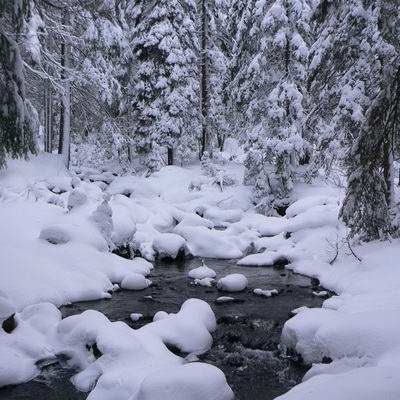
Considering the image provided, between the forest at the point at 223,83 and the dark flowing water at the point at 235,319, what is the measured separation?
8.04 feet

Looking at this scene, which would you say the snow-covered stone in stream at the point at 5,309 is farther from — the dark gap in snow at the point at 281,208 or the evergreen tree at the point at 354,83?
the dark gap in snow at the point at 281,208

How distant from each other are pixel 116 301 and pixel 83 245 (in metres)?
2.28

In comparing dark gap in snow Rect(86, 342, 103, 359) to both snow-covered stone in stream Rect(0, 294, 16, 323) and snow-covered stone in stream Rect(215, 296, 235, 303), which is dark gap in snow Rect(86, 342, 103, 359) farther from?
snow-covered stone in stream Rect(215, 296, 235, 303)

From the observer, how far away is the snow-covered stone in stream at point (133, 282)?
934cm

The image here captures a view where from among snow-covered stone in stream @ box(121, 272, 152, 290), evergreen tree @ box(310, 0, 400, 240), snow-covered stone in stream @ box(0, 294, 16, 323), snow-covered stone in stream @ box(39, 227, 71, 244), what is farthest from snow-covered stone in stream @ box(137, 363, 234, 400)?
snow-covered stone in stream @ box(39, 227, 71, 244)

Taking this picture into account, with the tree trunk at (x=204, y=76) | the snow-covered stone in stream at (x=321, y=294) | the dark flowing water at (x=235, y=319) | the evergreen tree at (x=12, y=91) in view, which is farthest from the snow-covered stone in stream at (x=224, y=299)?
the tree trunk at (x=204, y=76)

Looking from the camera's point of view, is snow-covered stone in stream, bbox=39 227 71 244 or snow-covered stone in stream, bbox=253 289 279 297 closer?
snow-covered stone in stream, bbox=253 289 279 297

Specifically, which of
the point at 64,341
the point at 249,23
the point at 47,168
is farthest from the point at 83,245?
the point at 249,23

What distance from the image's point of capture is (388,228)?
30.5ft

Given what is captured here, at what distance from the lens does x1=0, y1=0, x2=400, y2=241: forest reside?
8703 millimetres

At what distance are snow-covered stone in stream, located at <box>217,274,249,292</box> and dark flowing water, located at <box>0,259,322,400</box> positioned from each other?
143 mm

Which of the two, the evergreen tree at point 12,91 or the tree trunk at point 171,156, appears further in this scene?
the tree trunk at point 171,156

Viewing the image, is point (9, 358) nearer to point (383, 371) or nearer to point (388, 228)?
point (383, 371)

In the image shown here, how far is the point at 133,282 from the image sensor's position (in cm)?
936
